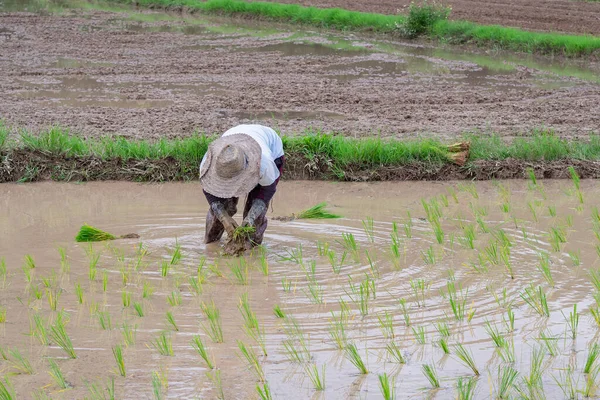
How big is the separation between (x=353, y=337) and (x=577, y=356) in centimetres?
104

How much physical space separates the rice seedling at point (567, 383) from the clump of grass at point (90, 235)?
125 inches

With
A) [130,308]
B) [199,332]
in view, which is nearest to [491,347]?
[199,332]

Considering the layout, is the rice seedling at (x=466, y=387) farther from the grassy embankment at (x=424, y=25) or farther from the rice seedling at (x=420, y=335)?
the grassy embankment at (x=424, y=25)

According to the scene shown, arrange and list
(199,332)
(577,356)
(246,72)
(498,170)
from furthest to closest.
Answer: (246,72)
(498,170)
(199,332)
(577,356)

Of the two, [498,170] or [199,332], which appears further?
[498,170]

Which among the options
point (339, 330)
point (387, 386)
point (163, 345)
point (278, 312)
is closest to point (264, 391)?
point (387, 386)

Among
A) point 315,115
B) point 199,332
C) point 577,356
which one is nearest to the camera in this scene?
point 577,356

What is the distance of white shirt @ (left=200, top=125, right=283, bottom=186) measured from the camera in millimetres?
5117

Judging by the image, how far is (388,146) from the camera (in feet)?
24.9

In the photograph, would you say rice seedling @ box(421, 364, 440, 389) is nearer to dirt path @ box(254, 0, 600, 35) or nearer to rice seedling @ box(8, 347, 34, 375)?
rice seedling @ box(8, 347, 34, 375)

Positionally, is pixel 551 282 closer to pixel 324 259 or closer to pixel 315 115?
pixel 324 259

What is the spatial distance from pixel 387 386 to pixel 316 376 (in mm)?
322

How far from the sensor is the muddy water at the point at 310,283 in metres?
3.80

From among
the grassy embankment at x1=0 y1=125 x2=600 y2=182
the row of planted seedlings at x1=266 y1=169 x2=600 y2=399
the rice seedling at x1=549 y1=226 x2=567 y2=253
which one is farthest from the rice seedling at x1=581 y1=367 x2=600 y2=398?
the grassy embankment at x1=0 y1=125 x2=600 y2=182
